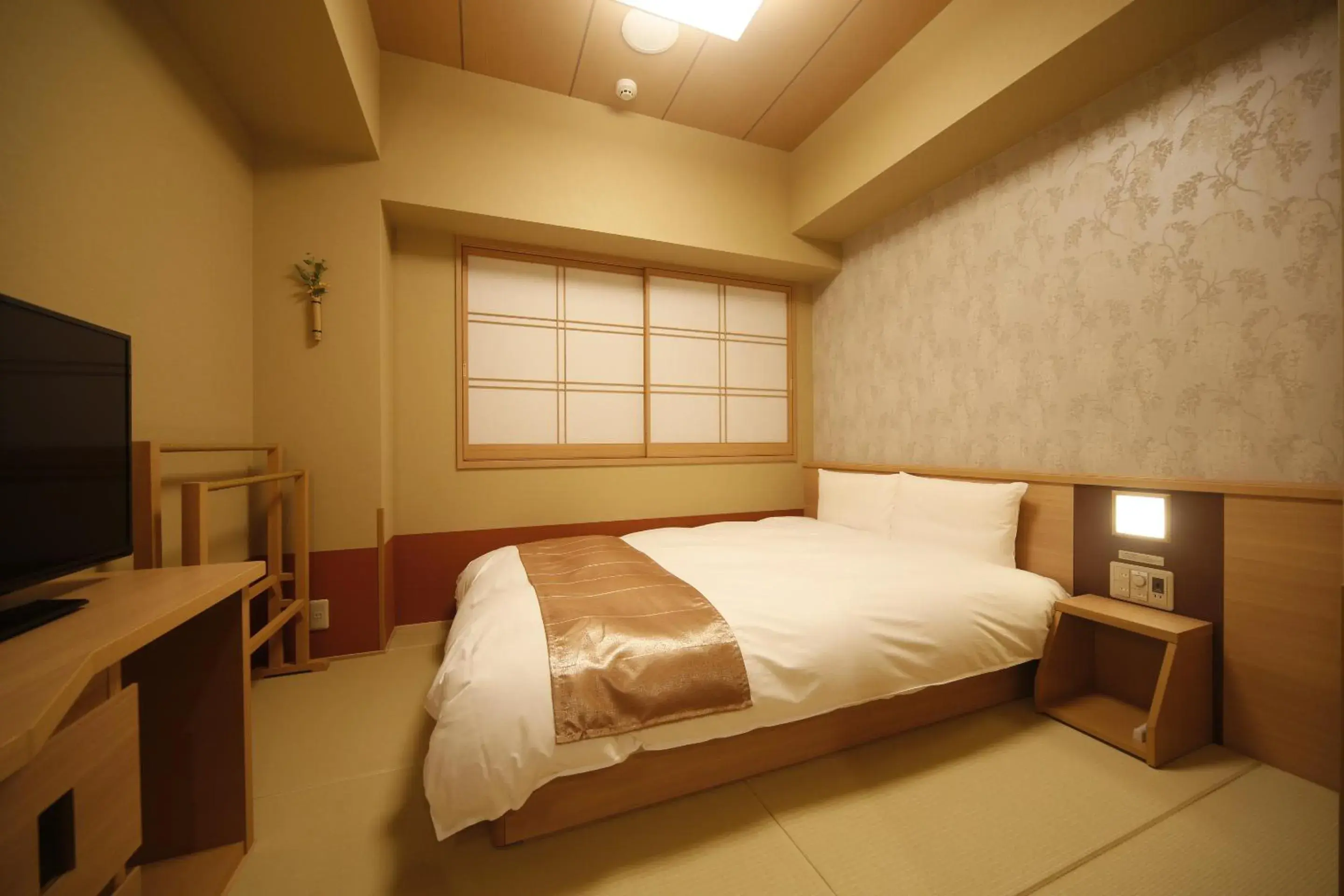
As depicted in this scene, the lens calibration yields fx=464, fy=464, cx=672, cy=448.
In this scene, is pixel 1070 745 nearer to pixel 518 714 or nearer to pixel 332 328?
pixel 518 714

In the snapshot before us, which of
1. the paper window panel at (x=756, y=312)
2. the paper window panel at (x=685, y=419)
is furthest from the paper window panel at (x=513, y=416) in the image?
the paper window panel at (x=756, y=312)

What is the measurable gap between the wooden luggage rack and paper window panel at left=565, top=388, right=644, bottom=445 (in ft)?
4.29

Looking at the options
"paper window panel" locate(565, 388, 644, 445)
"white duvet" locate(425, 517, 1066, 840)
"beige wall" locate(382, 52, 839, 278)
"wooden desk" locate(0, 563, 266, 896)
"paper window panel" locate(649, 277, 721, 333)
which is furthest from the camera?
"paper window panel" locate(649, 277, 721, 333)

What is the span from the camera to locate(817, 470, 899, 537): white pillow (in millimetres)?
2531

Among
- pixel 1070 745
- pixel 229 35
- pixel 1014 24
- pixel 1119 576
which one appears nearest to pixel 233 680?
pixel 229 35

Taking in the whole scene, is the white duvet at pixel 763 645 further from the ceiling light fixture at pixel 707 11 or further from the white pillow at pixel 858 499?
the ceiling light fixture at pixel 707 11

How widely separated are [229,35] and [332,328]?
3.31 feet

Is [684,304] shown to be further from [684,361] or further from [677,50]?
[677,50]

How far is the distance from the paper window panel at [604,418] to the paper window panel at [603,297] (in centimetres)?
46

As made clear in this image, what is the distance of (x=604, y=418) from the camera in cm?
290

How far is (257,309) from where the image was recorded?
6.65 feet

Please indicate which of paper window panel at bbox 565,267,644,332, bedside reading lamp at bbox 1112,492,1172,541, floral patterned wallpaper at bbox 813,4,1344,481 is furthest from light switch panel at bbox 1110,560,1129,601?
paper window panel at bbox 565,267,644,332

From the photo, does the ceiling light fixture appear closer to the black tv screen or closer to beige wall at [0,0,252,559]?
beige wall at [0,0,252,559]

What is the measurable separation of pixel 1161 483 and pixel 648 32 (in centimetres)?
277
